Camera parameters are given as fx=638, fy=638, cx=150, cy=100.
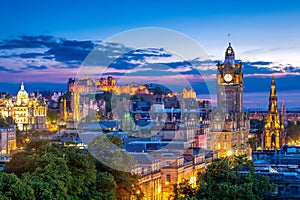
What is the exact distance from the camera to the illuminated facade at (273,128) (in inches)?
5866

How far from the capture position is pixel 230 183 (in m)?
50.2

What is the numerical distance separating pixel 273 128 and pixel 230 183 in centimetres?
10112

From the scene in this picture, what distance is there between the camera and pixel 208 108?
472 feet

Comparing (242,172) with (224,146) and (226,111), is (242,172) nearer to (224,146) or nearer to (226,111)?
(224,146)

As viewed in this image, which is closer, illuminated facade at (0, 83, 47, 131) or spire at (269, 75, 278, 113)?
spire at (269, 75, 278, 113)

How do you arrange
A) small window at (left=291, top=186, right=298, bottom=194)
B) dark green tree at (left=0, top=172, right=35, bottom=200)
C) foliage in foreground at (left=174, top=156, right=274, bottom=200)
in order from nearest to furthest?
1. dark green tree at (left=0, top=172, right=35, bottom=200)
2. foliage in foreground at (left=174, top=156, right=274, bottom=200)
3. small window at (left=291, top=186, right=298, bottom=194)

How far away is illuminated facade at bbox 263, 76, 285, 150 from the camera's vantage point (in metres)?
149

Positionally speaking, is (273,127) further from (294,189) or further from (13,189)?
(13,189)

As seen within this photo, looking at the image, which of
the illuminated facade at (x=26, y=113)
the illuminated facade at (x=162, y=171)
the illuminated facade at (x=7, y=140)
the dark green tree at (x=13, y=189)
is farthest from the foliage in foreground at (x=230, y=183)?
the illuminated facade at (x=26, y=113)

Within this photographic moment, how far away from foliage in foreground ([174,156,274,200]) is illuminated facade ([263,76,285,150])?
313 feet

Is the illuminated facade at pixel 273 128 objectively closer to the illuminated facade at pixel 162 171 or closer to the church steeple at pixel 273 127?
the church steeple at pixel 273 127

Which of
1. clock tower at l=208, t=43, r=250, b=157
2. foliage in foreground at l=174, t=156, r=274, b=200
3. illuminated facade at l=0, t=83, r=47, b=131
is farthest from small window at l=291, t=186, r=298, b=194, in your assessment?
illuminated facade at l=0, t=83, r=47, b=131

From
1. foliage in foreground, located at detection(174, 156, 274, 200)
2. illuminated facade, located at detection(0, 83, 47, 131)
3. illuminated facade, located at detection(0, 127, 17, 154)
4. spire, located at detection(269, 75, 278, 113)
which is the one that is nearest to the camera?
foliage in foreground, located at detection(174, 156, 274, 200)

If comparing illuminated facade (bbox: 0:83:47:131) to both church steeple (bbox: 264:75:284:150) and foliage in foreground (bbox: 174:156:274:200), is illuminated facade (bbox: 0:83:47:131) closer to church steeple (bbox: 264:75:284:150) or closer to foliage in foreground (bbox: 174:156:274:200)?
church steeple (bbox: 264:75:284:150)
